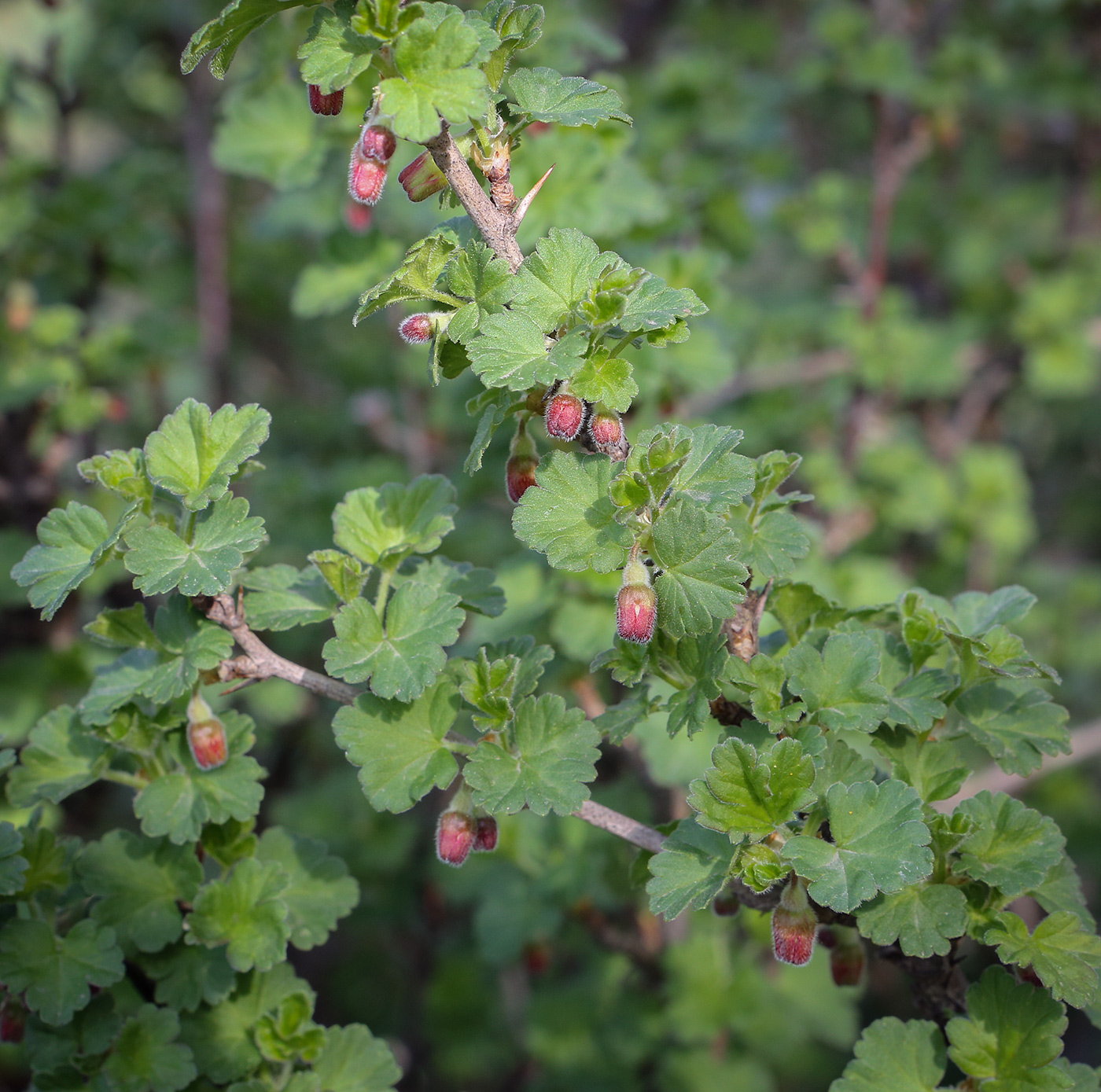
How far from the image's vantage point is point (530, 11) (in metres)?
1.23

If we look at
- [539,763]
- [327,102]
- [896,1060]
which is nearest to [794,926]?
[896,1060]

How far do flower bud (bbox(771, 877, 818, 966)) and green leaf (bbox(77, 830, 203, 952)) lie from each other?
83 centimetres

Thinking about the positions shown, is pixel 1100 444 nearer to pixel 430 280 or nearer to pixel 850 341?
pixel 850 341

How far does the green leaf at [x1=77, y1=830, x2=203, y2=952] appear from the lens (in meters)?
1.46

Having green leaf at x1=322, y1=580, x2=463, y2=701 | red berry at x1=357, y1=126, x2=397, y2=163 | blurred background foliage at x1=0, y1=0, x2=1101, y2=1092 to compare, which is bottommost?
blurred background foliage at x1=0, y1=0, x2=1101, y2=1092

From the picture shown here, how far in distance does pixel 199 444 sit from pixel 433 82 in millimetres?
543

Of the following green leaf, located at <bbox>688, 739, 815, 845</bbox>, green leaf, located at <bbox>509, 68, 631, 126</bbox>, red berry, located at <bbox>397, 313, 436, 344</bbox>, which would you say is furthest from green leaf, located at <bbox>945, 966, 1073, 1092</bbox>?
green leaf, located at <bbox>509, 68, 631, 126</bbox>

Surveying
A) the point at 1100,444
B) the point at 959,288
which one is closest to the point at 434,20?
the point at 959,288

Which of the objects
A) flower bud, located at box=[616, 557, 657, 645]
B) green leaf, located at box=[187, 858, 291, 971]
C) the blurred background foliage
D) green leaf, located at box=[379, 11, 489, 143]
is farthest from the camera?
the blurred background foliage

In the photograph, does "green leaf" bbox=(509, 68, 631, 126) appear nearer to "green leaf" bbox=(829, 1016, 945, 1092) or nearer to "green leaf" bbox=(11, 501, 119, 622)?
"green leaf" bbox=(11, 501, 119, 622)

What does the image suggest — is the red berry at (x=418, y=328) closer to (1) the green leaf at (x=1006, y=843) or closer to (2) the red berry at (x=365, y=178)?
(2) the red berry at (x=365, y=178)

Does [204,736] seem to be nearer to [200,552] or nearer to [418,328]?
[200,552]

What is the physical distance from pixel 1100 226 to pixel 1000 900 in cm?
413

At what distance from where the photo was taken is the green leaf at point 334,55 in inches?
45.3
